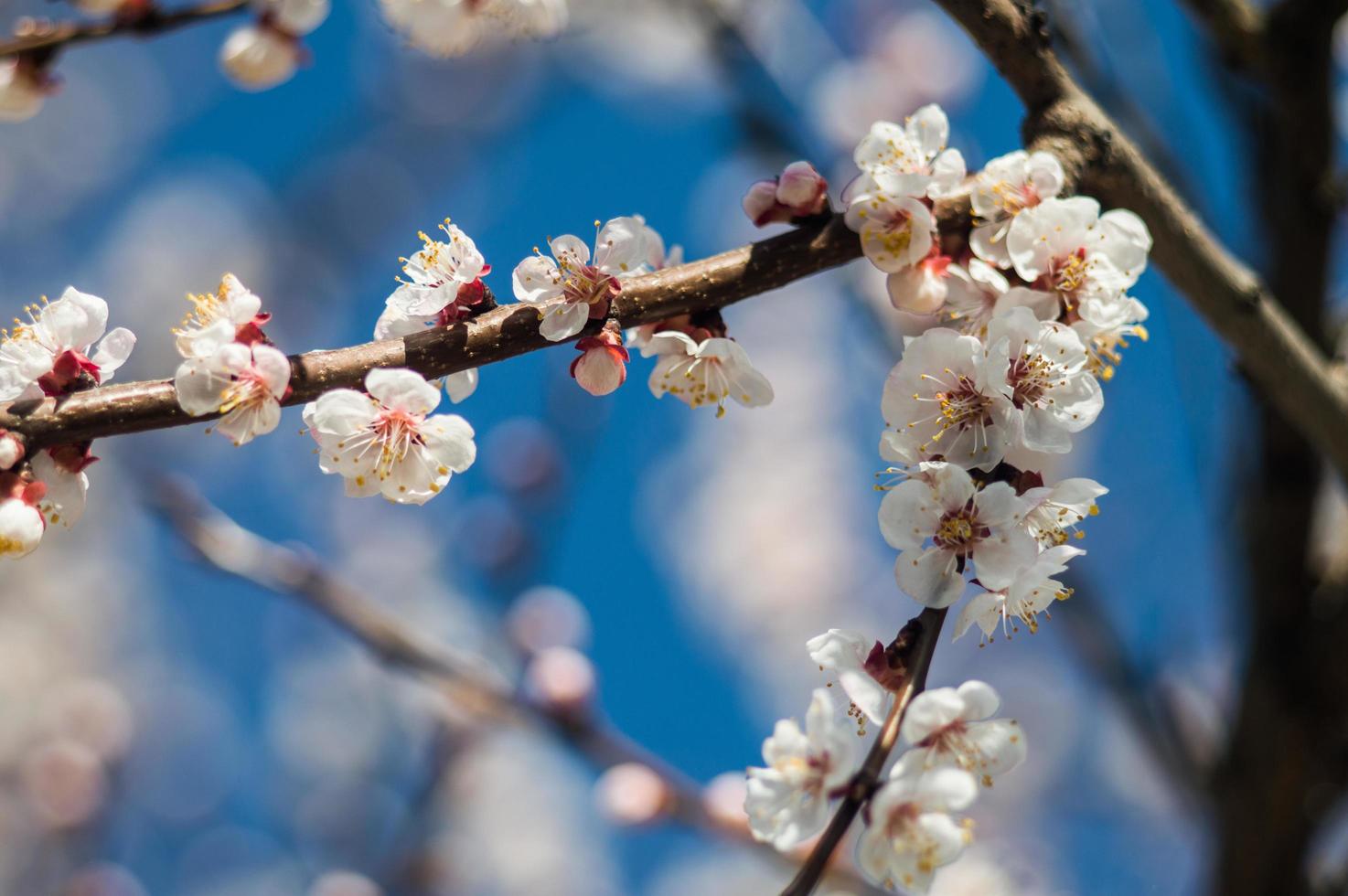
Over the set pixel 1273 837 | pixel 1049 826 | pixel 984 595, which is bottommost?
pixel 1049 826

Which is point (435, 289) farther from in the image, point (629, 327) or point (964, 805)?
point (964, 805)

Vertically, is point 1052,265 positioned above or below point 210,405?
below

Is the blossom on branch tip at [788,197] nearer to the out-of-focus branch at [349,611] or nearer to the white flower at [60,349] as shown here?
the white flower at [60,349]

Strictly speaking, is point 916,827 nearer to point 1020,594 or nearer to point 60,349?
point 1020,594

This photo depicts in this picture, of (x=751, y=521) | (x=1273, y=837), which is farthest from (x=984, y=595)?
(x=751, y=521)

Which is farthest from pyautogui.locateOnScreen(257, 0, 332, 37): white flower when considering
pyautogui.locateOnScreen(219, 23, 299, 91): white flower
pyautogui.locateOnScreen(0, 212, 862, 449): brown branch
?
pyautogui.locateOnScreen(0, 212, 862, 449): brown branch

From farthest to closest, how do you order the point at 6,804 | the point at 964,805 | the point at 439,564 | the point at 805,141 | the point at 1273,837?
1. the point at 439,564
2. the point at 6,804
3. the point at 805,141
4. the point at 1273,837
5. the point at 964,805
